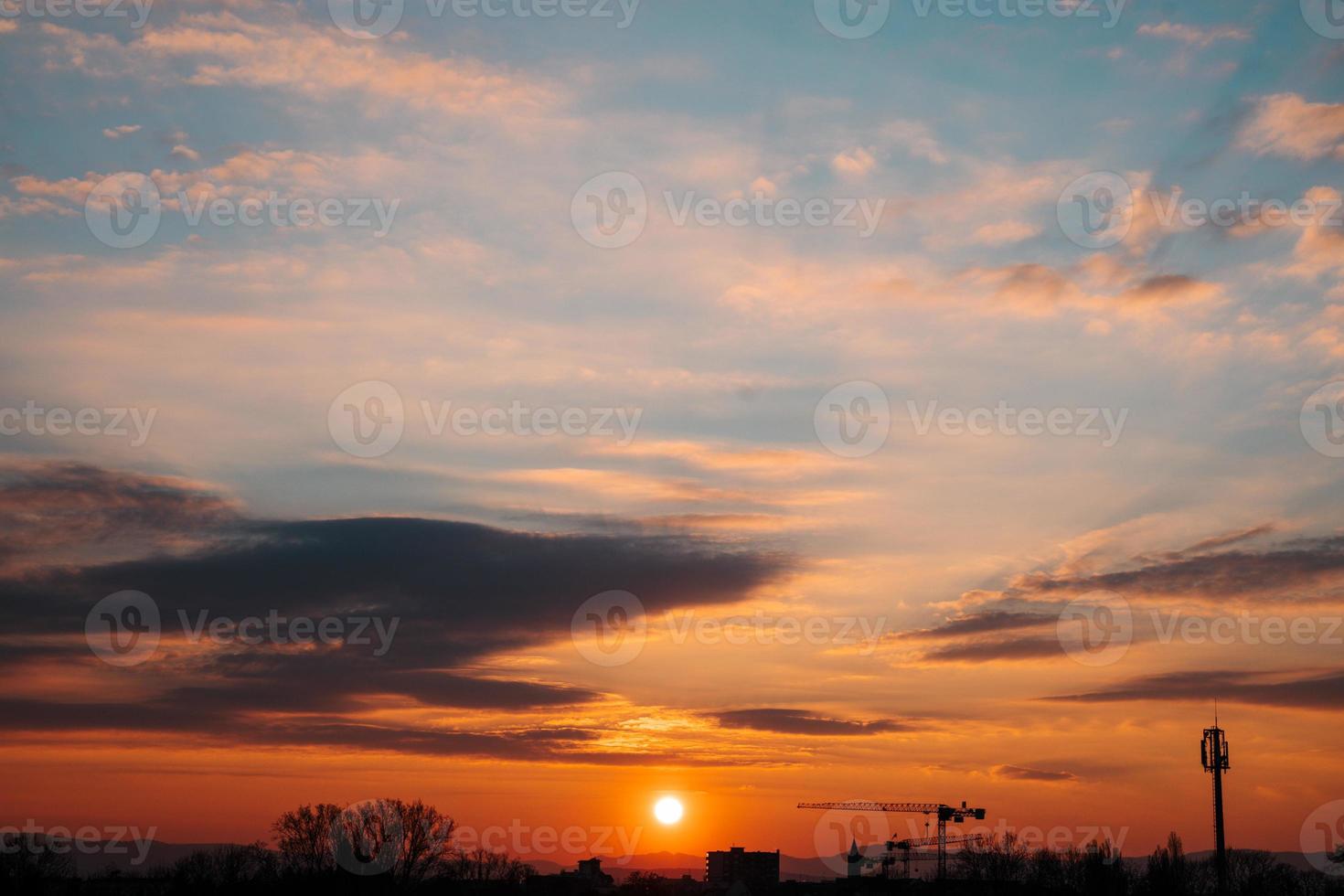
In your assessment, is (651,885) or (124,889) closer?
(124,889)

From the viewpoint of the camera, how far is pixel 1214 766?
5969 inches

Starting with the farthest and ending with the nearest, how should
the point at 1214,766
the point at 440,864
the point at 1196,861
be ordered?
the point at 1196,861
the point at 440,864
the point at 1214,766

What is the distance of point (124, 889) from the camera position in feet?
589

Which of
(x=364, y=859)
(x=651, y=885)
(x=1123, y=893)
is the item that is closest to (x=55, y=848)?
(x=364, y=859)

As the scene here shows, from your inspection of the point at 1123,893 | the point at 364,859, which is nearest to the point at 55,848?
the point at 364,859

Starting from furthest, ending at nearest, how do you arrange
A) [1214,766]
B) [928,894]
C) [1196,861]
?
[1196,861], [928,894], [1214,766]

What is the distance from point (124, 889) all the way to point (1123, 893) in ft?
456

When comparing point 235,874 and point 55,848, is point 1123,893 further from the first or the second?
point 55,848

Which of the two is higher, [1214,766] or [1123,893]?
[1214,766]

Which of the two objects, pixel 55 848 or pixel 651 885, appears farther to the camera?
pixel 651 885

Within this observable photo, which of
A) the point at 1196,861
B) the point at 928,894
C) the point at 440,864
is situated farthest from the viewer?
the point at 1196,861

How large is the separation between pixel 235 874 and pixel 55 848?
80.9 ft

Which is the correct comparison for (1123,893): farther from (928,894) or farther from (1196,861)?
(1196,861)

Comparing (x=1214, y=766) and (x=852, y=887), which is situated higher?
(x=1214, y=766)
